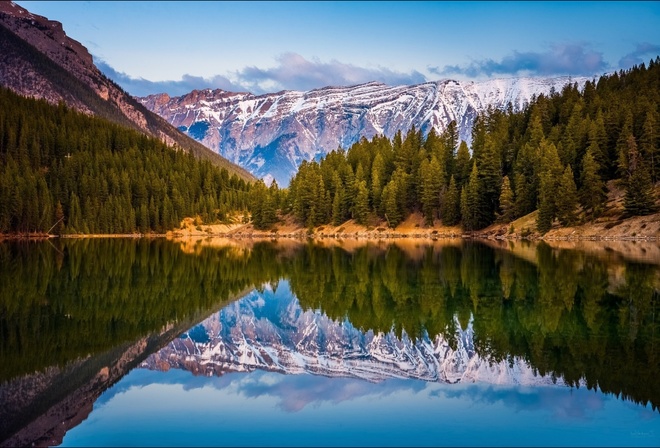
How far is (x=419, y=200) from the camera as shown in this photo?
5423 inches

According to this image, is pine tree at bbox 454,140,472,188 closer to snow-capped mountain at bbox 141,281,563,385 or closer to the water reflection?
snow-capped mountain at bbox 141,281,563,385

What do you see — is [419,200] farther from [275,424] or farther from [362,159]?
[275,424]

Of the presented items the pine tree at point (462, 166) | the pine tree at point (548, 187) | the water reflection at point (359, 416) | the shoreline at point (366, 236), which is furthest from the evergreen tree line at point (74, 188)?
the water reflection at point (359, 416)

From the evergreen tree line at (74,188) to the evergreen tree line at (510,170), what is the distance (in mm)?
33339

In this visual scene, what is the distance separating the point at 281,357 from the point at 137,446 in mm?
11379

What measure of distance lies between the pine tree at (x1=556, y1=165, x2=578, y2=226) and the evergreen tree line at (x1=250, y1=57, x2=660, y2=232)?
172 millimetres

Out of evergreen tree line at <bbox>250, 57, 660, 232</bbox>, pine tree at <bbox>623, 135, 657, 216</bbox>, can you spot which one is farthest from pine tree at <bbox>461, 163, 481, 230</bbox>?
pine tree at <bbox>623, 135, 657, 216</bbox>

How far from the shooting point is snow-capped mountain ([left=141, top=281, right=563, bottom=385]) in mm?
22750

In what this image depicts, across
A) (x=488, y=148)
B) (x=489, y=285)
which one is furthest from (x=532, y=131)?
(x=489, y=285)

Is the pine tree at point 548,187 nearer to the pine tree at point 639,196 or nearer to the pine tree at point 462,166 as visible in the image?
the pine tree at point 639,196

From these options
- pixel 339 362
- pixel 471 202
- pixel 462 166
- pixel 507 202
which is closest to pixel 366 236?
pixel 462 166

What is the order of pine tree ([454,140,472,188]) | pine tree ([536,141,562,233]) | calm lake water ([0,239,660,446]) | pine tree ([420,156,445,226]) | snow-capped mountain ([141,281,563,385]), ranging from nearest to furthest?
calm lake water ([0,239,660,446]) → snow-capped mountain ([141,281,563,385]) → pine tree ([536,141,562,233]) → pine tree ([420,156,445,226]) → pine tree ([454,140,472,188])

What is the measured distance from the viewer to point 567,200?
336 ft

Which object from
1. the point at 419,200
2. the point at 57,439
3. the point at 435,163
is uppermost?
the point at 435,163
